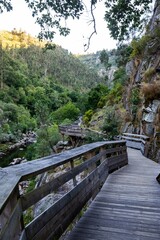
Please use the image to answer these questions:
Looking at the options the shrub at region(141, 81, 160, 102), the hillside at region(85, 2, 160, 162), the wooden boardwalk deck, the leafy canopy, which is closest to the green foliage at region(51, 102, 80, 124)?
the hillside at region(85, 2, 160, 162)

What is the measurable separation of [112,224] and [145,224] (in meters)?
0.46

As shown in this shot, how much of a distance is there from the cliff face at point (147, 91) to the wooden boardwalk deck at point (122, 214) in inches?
195

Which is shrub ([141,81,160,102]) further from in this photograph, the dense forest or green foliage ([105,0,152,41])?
green foliage ([105,0,152,41])

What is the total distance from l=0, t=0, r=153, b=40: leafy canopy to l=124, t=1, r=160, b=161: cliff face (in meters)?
4.23

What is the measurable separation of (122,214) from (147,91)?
37.6 feet

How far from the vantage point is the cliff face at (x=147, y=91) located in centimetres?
1269

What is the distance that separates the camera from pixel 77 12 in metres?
4.35

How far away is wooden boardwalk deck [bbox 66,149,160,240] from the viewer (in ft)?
9.51

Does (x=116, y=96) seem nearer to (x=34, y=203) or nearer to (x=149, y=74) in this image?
(x=149, y=74)

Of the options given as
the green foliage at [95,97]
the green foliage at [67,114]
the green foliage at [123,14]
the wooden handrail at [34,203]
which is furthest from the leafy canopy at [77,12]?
the green foliage at [67,114]

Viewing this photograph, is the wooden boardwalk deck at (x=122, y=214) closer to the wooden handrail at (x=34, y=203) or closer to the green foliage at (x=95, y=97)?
the wooden handrail at (x=34, y=203)

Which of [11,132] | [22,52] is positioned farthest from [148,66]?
[22,52]

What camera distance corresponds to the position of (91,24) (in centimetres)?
445

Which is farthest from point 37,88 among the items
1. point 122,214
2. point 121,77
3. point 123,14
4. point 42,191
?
point 42,191
